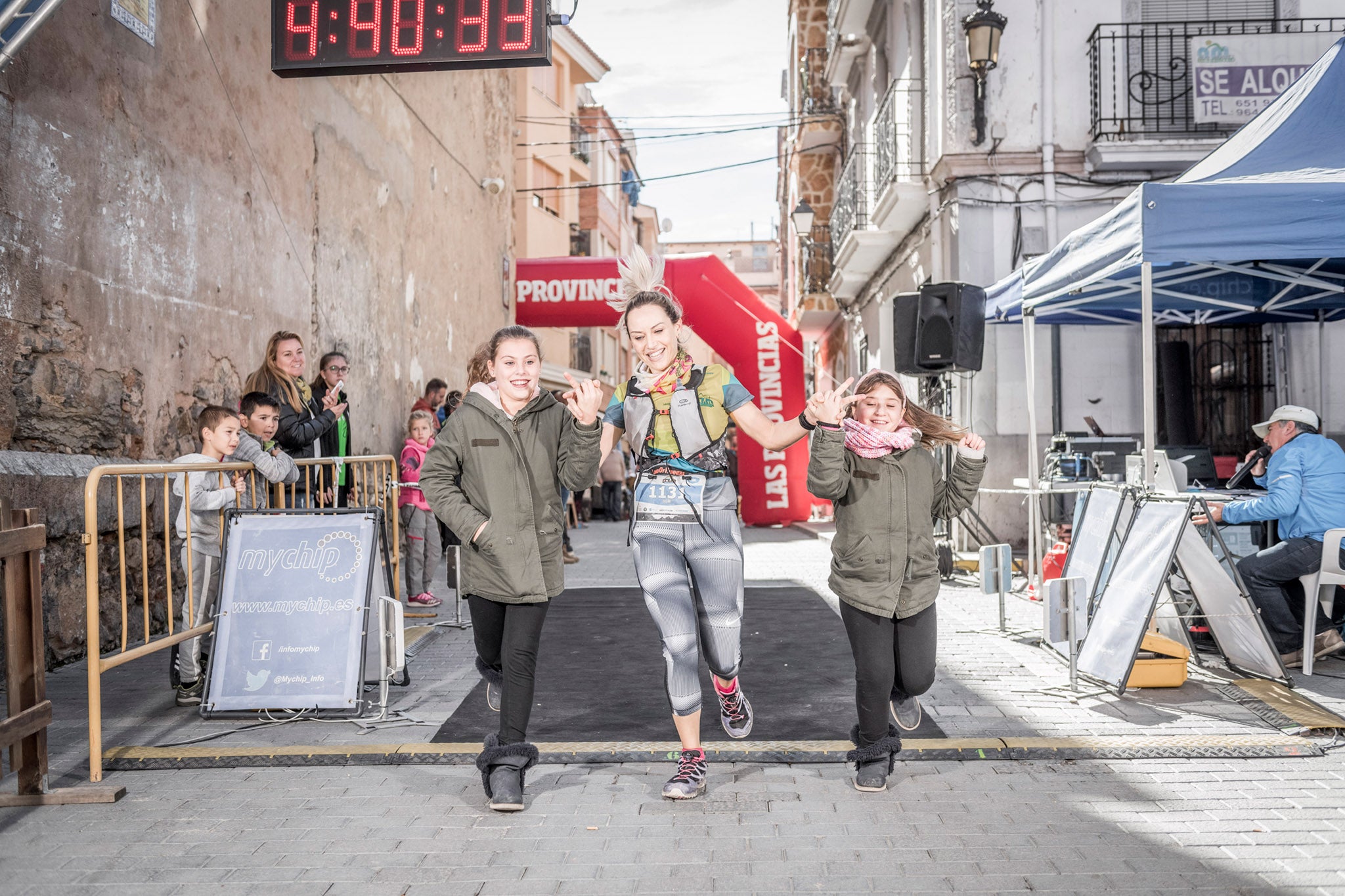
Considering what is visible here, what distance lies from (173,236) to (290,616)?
3998 millimetres

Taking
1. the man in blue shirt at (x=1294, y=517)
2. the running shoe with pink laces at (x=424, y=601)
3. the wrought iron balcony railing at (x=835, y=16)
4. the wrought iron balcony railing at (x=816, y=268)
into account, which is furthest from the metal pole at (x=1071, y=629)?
the wrought iron balcony railing at (x=816, y=268)

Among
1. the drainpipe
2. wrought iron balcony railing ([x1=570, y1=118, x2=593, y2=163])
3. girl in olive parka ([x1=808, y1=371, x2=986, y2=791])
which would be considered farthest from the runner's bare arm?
wrought iron balcony railing ([x1=570, y1=118, x2=593, y2=163])

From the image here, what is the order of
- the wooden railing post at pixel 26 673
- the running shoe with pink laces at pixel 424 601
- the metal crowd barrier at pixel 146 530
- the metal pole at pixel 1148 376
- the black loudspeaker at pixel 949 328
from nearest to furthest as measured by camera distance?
the wooden railing post at pixel 26 673 → the metal crowd barrier at pixel 146 530 → the metal pole at pixel 1148 376 → the running shoe with pink laces at pixel 424 601 → the black loudspeaker at pixel 949 328

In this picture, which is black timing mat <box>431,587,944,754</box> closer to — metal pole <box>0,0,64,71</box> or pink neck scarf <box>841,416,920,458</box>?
pink neck scarf <box>841,416,920,458</box>

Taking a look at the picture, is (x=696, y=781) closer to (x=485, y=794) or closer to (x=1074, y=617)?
(x=485, y=794)

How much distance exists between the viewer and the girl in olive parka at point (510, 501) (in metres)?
4.05

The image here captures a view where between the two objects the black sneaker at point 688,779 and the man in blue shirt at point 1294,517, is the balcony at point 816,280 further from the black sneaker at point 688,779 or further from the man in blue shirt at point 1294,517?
the black sneaker at point 688,779

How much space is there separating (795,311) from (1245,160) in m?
21.7

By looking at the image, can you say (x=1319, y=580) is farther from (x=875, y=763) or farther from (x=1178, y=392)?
(x=1178, y=392)

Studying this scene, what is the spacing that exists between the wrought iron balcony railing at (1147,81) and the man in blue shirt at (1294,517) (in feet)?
22.0

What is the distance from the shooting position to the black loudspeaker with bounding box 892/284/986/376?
1065 cm

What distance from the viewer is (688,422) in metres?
4.11

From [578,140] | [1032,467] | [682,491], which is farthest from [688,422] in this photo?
[578,140]

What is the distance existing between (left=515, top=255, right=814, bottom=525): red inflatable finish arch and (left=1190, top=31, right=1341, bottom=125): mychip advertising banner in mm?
7476
